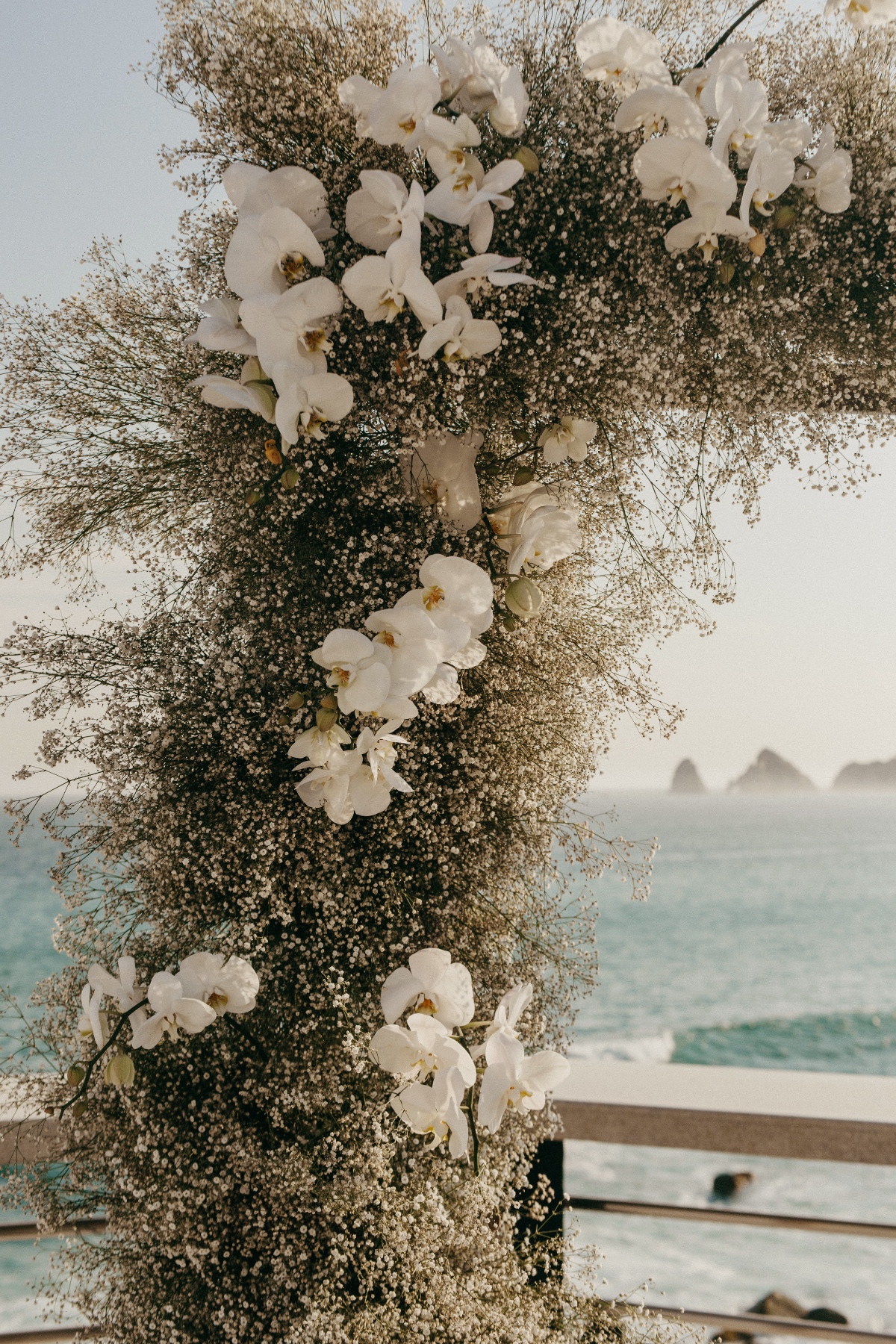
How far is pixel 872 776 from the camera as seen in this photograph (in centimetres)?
2417

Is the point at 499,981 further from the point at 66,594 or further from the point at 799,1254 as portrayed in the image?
the point at 799,1254

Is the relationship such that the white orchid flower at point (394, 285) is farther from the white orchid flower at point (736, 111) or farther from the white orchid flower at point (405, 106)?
the white orchid flower at point (736, 111)

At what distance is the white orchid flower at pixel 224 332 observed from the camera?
2.63 feet

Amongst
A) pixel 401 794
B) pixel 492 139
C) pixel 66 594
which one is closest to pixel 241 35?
pixel 492 139

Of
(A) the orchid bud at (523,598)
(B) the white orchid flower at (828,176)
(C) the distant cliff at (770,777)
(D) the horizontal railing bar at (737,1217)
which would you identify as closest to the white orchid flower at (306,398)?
(A) the orchid bud at (523,598)

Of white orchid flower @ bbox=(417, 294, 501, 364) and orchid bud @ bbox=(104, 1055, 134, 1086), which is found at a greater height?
white orchid flower @ bbox=(417, 294, 501, 364)

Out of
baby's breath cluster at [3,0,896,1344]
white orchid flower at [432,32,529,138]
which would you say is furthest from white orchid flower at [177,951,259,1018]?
white orchid flower at [432,32,529,138]

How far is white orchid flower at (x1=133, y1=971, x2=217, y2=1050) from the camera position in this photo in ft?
2.67

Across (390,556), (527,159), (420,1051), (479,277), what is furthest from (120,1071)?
(527,159)

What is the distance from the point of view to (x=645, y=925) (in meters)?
16.9

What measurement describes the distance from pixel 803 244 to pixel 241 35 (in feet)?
1.80

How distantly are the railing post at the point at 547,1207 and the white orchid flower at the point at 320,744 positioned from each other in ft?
1.95

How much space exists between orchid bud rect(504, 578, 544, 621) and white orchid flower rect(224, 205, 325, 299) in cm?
34

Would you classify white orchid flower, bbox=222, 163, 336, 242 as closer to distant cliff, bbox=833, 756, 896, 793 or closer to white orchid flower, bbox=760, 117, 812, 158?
white orchid flower, bbox=760, 117, 812, 158
